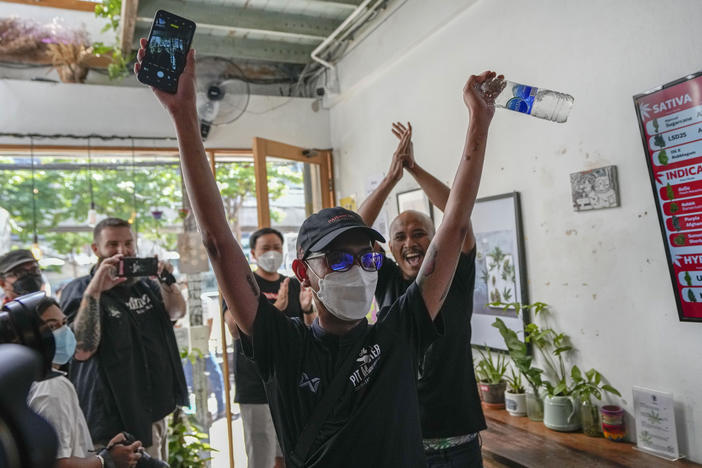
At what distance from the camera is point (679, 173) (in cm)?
168

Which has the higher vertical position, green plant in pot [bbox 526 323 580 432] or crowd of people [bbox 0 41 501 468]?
crowd of people [bbox 0 41 501 468]

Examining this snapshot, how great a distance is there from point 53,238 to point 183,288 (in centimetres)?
378

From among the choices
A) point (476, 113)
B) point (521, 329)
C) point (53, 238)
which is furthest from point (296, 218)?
point (53, 238)

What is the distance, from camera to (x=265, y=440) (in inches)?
107

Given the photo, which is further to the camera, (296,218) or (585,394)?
(296,218)

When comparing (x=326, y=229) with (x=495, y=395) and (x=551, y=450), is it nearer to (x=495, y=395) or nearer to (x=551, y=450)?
(x=551, y=450)

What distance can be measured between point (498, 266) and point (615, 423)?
871mm

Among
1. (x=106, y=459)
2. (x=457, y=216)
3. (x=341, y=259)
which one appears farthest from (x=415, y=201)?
(x=106, y=459)

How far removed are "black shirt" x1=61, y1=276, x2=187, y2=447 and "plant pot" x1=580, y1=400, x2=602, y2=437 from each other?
6.06 ft

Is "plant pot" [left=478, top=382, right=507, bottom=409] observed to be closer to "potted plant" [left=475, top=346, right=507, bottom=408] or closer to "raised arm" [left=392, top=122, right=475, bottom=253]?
"potted plant" [left=475, top=346, right=507, bottom=408]

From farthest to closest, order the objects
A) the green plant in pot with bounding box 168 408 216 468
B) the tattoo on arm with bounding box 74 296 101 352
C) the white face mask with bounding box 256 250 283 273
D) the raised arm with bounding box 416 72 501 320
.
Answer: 1. the green plant in pot with bounding box 168 408 216 468
2. the white face mask with bounding box 256 250 283 273
3. the tattoo on arm with bounding box 74 296 101 352
4. the raised arm with bounding box 416 72 501 320

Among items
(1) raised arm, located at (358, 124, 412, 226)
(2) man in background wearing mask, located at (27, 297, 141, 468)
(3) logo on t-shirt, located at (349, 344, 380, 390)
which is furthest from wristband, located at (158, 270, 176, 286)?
(3) logo on t-shirt, located at (349, 344, 380, 390)

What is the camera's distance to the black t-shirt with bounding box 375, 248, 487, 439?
4.69 feet

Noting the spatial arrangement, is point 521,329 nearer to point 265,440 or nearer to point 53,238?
point 265,440
